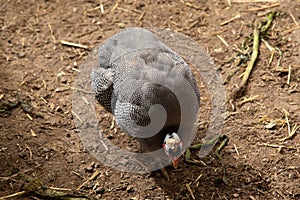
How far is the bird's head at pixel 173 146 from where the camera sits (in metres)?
4.09

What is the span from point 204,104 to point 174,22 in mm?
1327

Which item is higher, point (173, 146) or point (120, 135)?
point (173, 146)

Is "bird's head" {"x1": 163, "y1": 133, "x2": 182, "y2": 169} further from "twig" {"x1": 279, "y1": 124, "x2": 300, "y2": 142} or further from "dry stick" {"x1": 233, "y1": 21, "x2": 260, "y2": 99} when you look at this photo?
"dry stick" {"x1": 233, "y1": 21, "x2": 260, "y2": 99}

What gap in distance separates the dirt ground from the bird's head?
0.36 m

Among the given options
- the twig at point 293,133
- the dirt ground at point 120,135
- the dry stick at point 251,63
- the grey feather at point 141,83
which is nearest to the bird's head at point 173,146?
the grey feather at point 141,83

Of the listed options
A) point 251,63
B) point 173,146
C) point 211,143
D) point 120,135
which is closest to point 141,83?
point 173,146

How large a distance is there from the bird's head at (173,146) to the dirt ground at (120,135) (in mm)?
362

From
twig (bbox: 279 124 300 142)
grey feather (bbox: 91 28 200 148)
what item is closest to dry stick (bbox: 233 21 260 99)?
twig (bbox: 279 124 300 142)

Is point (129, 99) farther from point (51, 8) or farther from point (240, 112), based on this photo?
point (51, 8)

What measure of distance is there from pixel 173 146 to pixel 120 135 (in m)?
0.92

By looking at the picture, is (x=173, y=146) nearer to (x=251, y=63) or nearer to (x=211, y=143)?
(x=211, y=143)

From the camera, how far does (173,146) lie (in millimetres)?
4094

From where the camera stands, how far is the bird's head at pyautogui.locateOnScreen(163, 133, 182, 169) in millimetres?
4094

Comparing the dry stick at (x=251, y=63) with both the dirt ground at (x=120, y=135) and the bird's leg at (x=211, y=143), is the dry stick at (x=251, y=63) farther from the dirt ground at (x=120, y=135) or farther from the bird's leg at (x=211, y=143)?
the bird's leg at (x=211, y=143)
